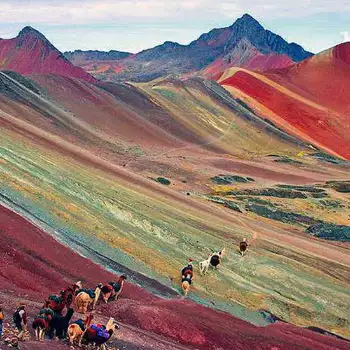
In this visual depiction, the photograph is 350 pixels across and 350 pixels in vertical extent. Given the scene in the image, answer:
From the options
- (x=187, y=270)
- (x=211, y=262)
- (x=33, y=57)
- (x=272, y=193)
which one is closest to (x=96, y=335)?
(x=187, y=270)

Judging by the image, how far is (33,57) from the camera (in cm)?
16900

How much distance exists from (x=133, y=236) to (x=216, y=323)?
12.8 m

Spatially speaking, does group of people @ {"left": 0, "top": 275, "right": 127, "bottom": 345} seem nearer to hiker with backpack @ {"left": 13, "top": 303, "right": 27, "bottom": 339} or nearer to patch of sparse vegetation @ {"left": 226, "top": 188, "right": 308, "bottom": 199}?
hiker with backpack @ {"left": 13, "top": 303, "right": 27, "bottom": 339}

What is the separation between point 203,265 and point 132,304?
436 inches

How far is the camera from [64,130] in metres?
82.1

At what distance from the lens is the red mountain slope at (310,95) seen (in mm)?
126812

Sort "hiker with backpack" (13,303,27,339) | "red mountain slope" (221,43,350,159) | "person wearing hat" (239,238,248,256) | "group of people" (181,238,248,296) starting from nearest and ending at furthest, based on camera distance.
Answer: "hiker with backpack" (13,303,27,339), "group of people" (181,238,248,296), "person wearing hat" (239,238,248,256), "red mountain slope" (221,43,350,159)

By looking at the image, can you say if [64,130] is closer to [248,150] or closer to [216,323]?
[248,150]

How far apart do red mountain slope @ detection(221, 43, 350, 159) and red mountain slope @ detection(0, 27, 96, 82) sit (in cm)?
4849

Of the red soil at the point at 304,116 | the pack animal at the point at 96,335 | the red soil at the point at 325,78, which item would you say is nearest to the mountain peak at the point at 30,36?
the red soil at the point at 304,116

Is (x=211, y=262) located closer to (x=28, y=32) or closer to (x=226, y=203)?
(x=226, y=203)

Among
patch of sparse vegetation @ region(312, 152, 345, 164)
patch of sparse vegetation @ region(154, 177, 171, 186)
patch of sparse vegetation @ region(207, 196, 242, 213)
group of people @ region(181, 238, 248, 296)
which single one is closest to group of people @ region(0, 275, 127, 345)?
group of people @ region(181, 238, 248, 296)

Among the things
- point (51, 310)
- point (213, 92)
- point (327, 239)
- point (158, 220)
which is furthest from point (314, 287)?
point (213, 92)

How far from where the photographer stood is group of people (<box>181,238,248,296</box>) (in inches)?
1328
